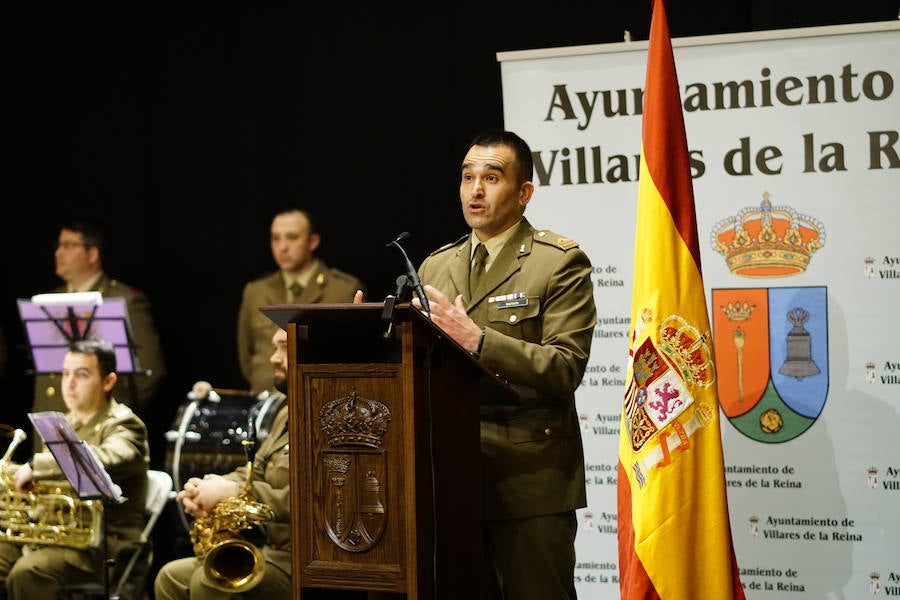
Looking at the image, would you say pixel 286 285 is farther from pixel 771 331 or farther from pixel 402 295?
pixel 402 295

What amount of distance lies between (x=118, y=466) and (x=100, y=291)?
6.97ft

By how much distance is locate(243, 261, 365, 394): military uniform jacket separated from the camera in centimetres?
616

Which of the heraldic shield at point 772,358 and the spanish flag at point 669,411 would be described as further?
the heraldic shield at point 772,358

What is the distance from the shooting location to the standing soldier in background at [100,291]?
6.53m

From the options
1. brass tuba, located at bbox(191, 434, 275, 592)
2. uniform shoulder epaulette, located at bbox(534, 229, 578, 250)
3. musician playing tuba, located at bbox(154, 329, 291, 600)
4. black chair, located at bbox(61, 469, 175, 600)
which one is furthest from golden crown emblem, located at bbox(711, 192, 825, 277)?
black chair, located at bbox(61, 469, 175, 600)

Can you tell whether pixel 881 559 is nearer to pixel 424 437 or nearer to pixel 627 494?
pixel 627 494

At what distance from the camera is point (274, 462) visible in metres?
A: 4.45

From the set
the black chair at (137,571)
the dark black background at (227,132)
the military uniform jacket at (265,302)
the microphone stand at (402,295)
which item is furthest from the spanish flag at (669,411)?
the military uniform jacket at (265,302)

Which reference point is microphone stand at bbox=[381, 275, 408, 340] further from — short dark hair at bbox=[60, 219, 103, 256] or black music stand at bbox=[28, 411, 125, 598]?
short dark hair at bbox=[60, 219, 103, 256]

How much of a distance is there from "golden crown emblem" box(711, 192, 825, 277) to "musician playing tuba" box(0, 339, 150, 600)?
2576 mm

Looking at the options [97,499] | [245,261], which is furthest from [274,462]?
[245,261]

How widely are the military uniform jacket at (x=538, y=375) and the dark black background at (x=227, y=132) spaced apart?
267 cm

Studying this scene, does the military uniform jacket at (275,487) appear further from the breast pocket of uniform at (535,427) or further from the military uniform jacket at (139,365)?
the military uniform jacket at (139,365)

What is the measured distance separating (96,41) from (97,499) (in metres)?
3.53
